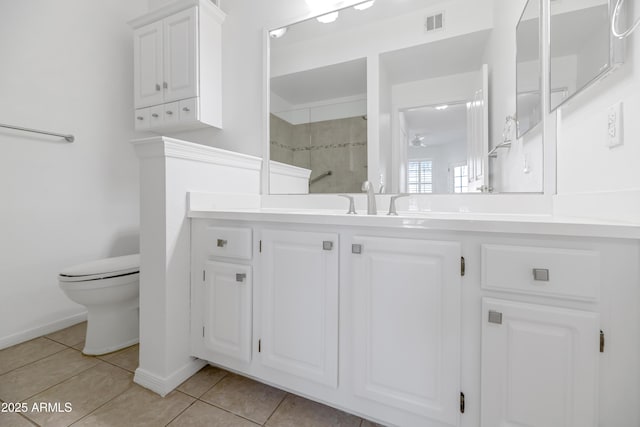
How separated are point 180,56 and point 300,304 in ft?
5.97

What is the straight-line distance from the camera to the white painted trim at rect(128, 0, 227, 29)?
1.83m

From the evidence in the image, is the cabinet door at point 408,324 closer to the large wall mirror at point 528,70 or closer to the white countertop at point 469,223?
the white countertop at point 469,223

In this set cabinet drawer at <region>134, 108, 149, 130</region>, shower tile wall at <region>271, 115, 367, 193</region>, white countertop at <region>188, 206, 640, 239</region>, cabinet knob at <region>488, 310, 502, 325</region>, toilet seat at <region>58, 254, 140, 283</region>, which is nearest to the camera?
white countertop at <region>188, 206, 640, 239</region>

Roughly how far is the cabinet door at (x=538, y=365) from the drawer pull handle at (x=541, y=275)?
8 cm

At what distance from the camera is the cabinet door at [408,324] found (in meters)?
0.89

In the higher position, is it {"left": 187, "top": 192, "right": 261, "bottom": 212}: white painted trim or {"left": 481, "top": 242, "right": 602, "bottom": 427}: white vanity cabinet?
{"left": 187, "top": 192, "right": 261, "bottom": 212}: white painted trim

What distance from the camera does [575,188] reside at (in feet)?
3.48

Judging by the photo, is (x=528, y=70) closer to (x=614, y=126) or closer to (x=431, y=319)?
(x=614, y=126)

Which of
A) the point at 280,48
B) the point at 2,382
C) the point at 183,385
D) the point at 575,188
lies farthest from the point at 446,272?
the point at 2,382

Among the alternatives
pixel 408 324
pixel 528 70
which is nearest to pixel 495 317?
pixel 408 324

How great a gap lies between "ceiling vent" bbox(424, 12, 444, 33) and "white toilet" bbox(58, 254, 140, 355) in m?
2.08

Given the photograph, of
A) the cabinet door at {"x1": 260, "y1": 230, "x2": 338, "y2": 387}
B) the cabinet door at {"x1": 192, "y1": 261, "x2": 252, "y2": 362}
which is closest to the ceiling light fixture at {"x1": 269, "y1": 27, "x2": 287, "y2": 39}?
the cabinet door at {"x1": 260, "y1": 230, "x2": 338, "y2": 387}

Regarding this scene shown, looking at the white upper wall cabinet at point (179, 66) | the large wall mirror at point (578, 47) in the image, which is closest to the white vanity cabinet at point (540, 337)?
the large wall mirror at point (578, 47)

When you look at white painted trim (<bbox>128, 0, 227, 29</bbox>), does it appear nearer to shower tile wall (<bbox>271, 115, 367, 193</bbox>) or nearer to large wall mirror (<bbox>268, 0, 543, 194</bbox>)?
large wall mirror (<bbox>268, 0, 543, 194</bbox>)
